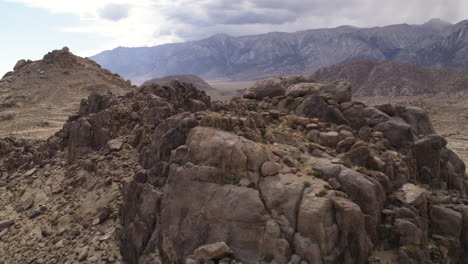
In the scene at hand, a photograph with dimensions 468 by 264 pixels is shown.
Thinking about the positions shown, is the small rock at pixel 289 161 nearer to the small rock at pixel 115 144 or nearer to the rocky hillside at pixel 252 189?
the rocky hillside at pixel 252 189

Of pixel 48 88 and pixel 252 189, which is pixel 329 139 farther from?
pixel 48 88

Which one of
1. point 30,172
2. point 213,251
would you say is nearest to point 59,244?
point 30,172

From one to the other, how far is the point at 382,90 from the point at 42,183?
123700 mm

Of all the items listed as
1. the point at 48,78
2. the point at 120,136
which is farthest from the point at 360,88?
the point at 120,136

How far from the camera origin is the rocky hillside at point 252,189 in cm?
1090

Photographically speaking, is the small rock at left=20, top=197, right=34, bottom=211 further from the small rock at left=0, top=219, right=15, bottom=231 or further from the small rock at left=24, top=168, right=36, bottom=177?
the small rock at left=24, top=168, right=36, bottom=177

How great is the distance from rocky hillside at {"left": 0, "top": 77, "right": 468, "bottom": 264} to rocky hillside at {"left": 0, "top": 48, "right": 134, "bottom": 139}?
2601cm

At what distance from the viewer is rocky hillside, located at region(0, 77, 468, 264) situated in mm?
10898

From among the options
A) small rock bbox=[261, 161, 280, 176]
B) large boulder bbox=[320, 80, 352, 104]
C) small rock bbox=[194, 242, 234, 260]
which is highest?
large boulder bbox=[320, 80, 352, 104]

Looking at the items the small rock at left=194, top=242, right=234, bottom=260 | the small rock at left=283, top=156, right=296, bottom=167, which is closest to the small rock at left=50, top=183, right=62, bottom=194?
the small rock at left=194, top=242, right=234, bottom=260

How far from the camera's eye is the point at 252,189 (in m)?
11.6

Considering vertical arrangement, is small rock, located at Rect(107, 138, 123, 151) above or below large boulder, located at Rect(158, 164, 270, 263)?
above

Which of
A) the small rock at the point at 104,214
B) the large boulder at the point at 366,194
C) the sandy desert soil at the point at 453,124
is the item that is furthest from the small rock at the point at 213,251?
the sandy desert soil at the point at 453,124

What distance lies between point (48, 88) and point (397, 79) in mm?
114788
